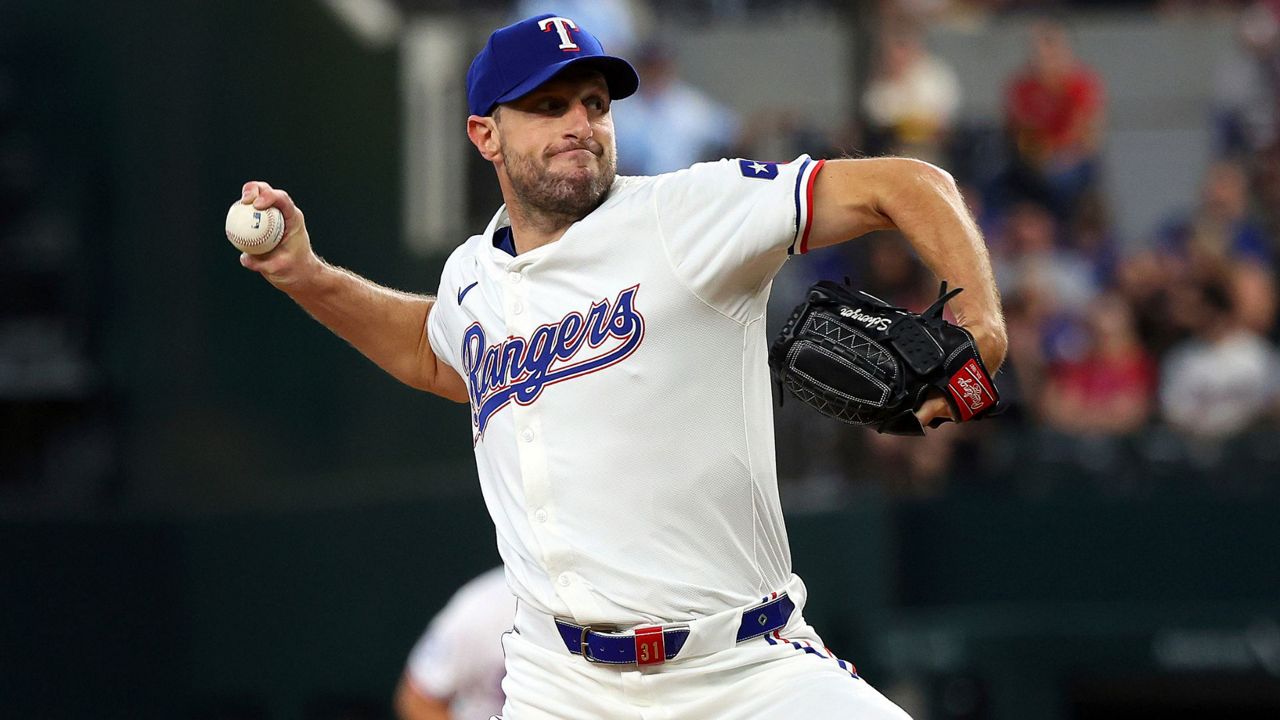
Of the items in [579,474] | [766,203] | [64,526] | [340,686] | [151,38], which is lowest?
[340,686]

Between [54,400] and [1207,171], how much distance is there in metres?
6.62

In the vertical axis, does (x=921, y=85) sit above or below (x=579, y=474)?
above

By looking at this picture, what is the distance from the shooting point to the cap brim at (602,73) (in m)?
3.73

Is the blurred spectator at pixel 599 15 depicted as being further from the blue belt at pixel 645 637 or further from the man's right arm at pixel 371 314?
the blue belt at pixel 645 637

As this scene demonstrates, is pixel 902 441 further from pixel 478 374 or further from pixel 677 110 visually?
pixel 478 374

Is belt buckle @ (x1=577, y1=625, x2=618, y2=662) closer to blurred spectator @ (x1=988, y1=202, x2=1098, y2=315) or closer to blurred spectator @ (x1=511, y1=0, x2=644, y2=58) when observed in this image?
blurred spectator @ (x1=988, y1=202, x2=1098, y2=315)

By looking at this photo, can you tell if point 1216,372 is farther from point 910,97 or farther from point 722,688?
point 722,688

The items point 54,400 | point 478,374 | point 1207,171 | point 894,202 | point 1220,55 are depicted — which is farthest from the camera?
point 1220,55

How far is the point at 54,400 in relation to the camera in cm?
827

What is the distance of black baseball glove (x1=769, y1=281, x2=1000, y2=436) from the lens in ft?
10.9

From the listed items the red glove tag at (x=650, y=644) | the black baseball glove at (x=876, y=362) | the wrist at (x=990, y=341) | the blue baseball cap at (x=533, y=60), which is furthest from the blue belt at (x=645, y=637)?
the blue baseball cap at (x=533, y=60)

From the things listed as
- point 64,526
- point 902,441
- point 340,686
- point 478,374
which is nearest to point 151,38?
point 64,526

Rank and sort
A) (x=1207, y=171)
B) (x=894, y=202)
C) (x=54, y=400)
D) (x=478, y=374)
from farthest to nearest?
(x=1207, y=171), (x=54, y=400), (x=478, y=374), (x=894, y=202)

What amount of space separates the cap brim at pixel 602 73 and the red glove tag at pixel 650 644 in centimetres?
Result: 115
